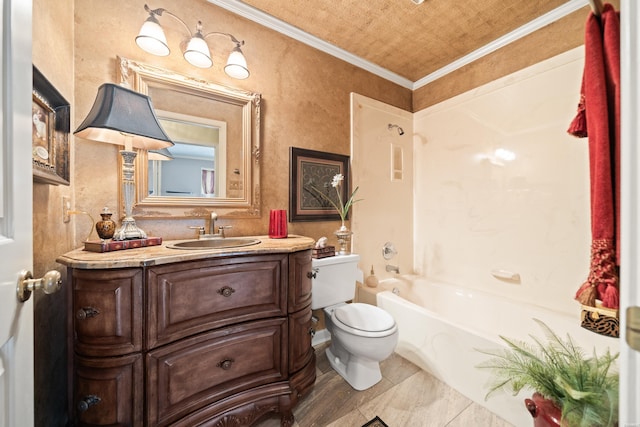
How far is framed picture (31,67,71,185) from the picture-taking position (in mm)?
928

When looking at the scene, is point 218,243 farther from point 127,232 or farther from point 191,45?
point 191,45

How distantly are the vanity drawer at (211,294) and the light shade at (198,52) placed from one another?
50.5 inches

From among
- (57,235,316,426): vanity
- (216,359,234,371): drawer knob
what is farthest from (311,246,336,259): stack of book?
(216,359,234,371): drawer knob

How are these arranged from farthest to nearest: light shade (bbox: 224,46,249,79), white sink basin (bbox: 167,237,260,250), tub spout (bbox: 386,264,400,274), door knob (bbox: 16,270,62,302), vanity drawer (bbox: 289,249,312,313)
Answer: tub spout (bbox: 386,264,400,274) → light shade (bbox: 224,46,249,79) → white sink basin (bbox: 167,237,260,250) → vanity drawer (bbox: 289,249,312,313) → door knob (bbox: 16,270,62,302)

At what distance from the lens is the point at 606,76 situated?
791 millimetres

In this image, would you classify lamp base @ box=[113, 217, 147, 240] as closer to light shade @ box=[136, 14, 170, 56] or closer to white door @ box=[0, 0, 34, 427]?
white door @ box=[0, 0, 34, 427]

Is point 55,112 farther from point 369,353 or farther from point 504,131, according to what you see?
point 504,131

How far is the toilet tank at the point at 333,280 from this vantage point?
1.79m

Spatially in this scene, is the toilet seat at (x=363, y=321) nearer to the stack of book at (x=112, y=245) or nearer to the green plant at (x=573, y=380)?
the green plant at (x=573, y=380)

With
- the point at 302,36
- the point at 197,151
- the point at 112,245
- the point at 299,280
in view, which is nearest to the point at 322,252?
the point at 299,280

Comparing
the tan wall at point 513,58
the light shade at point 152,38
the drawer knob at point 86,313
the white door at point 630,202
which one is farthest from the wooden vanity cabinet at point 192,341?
the tan wall at point 513,58

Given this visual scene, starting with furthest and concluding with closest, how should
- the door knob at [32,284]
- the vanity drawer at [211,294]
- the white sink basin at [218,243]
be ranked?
1. the white sink basin at [218,243]
2. the vanity drawer at [211,294]
3. the door knob at [32,284]

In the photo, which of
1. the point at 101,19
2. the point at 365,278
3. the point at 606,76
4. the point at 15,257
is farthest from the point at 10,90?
the point at 365,278

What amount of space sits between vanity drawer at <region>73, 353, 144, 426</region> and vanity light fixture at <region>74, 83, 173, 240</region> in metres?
0.52
